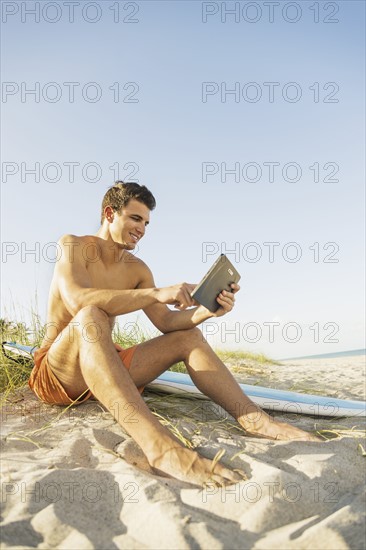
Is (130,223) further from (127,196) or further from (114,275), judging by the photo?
(114,275)

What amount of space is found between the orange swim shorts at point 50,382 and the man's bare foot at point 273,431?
73cm

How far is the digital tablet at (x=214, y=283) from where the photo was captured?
2293 millimetres

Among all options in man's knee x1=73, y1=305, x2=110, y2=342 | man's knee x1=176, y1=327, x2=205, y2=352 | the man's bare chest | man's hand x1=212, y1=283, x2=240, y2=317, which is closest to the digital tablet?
man's hand x1=212, y1=283, x2=240, y2=317

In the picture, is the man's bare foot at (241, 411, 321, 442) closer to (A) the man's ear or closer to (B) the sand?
(B) the sand

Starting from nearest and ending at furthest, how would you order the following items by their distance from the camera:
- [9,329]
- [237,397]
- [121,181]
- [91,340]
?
[91,340] → [237,397] → [121,181] → [9,329]

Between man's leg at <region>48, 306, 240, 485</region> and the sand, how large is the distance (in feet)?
0.28

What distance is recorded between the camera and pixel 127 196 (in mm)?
2963

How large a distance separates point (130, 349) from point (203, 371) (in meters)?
0.41

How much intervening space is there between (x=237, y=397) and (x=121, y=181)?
5.43 feet

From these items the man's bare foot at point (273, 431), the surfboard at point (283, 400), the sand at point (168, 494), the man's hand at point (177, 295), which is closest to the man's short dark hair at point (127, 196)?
the man's hand at point (177, 295)

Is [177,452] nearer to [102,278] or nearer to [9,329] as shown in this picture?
[102,278]

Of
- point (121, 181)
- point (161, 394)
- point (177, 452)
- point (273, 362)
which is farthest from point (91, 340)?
point (273, 362)

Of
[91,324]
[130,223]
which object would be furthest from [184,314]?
[130,223]

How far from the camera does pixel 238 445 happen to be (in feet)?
7.16
